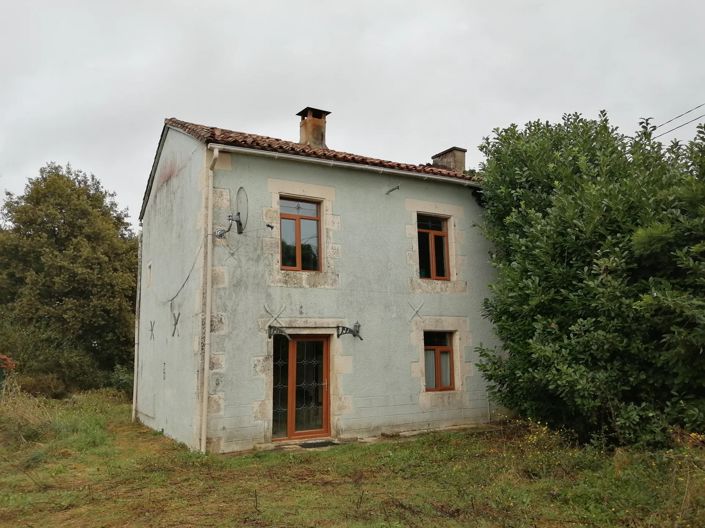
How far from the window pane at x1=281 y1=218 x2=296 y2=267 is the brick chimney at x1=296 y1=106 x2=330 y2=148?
316 cm

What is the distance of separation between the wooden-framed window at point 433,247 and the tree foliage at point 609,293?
219 cm

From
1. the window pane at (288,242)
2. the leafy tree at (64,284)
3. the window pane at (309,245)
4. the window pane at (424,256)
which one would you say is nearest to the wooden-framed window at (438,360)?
the window pane at (424,256)

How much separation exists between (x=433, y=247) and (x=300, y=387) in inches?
165

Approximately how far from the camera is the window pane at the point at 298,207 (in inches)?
416

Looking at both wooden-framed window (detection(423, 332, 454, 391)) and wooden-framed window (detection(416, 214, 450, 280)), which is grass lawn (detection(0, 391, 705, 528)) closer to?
wooden-framed window (detection(423, 332, 454, 391))

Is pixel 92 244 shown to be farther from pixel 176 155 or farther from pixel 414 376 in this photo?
pixel 414 376

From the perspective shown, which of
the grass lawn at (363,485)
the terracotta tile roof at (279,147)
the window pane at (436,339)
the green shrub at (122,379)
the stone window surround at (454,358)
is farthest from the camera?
the green shrub at (122,379)

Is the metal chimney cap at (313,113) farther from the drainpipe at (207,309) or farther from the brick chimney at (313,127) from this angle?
the drainpipe at (207,309)

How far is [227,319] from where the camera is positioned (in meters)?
9.53

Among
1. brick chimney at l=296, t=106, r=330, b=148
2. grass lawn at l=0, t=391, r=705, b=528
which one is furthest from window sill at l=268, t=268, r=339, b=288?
brick chimney at l=296, t=106, r=330, b=148

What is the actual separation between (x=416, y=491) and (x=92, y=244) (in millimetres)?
19272

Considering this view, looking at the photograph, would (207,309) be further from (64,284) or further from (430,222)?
(64,284)

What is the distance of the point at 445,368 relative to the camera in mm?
11914

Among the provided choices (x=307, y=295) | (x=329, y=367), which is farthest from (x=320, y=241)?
(x=329, y=367)
